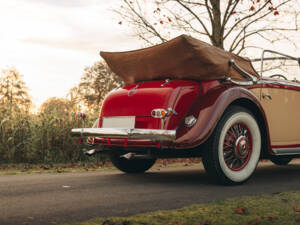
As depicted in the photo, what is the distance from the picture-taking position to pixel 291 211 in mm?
3277

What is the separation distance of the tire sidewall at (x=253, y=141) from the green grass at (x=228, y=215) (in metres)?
0.83

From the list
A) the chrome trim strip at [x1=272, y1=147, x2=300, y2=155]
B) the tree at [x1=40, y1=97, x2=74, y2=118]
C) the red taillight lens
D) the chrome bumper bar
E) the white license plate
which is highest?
the tree at [x1=40, y1=97, x2=74, y2=118]

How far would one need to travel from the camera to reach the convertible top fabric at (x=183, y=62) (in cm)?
468

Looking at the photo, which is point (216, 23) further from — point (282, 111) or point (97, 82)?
point (97, 82)

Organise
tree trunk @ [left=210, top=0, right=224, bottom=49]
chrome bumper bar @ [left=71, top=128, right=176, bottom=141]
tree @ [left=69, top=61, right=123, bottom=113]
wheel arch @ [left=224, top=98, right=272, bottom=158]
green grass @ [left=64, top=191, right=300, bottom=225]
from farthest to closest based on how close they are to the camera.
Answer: tree @ [left=69, top=61, right=123, bottom=113] < tree trunk @ [left=210, top=0, right=224, bottom=49] < wheel arch @ [left=224, top=98, right=272, bottom=158] < chrome bumper bar @ [left=71, top=128, right=176, bottom=141] < green grass @ [left=64, top=191, right=300, bottom=225]

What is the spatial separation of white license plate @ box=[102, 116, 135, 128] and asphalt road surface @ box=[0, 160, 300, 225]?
2.36 ft

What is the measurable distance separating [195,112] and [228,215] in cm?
164

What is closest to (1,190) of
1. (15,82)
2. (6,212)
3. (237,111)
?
(6,212)

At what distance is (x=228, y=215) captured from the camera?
3090 millimetres

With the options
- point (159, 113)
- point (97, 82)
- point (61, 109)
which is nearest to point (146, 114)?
point (159, 113)

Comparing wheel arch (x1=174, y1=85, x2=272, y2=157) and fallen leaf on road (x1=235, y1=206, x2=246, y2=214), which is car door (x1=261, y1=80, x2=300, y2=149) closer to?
wheel arch (x1=174, y1=85, x2=272, y2=157)

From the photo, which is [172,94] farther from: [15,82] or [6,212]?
[15,82]

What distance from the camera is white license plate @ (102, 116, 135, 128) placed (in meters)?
4.79

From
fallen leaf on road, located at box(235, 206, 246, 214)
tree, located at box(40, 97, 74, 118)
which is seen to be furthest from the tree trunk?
fallen leaf on road, located at box(235, 206, 246, 214)
